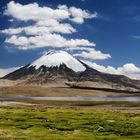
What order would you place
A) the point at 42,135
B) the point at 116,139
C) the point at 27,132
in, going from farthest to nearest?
the point at 27,132 < the point at 42,135 < the point at 116,139

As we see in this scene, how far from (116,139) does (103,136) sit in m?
2.58

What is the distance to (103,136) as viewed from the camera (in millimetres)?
42156

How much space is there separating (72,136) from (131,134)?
22.3 ft

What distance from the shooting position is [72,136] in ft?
139

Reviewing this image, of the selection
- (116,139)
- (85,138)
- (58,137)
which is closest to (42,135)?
(58,137)

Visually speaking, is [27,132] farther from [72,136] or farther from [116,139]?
[116,139]

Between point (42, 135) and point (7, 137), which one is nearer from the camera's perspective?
point (7, 137)

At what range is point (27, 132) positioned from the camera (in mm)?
A: 46156

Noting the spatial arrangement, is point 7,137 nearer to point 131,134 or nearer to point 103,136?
point 103,136

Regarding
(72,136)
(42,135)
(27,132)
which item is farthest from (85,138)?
(27,132)

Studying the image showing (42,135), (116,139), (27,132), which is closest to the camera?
(116,139)

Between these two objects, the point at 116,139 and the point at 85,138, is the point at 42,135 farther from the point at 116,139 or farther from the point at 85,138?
the point at 116,139

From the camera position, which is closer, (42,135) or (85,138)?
(85,138)

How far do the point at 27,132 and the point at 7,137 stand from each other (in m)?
6.22
